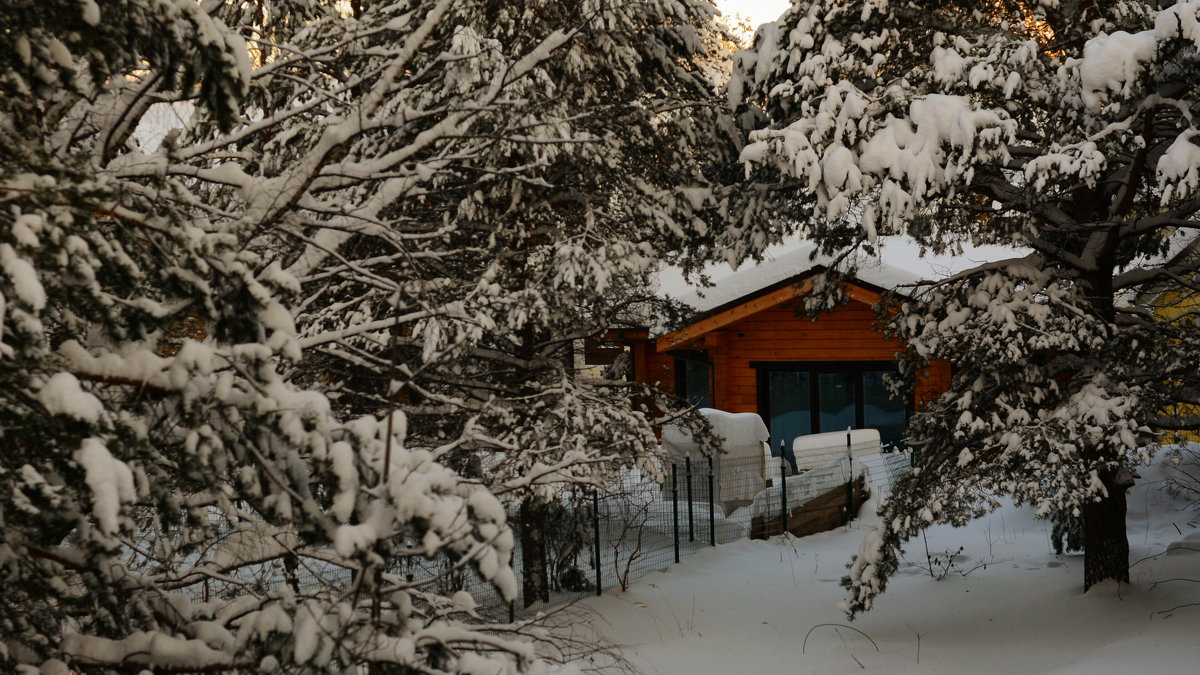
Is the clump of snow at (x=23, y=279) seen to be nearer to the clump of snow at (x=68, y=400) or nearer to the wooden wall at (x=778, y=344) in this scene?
the clump of snow at (x=68, y=400)

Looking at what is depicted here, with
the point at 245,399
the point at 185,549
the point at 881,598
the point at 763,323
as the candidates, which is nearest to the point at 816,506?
the point at 881,598

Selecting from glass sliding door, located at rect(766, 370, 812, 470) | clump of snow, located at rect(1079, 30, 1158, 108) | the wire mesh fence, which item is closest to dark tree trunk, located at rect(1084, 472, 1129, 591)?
clump of snow, located at rect(1079, 30, 1158, 108)

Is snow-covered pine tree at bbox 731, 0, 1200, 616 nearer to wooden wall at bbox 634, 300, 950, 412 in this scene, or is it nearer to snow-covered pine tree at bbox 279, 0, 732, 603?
snow-covered pine tree at bbox 279, 0, 732, 603

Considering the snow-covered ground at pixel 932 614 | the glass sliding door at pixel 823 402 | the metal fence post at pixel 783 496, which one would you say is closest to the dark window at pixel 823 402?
the glass sliding door at pixel 823 402

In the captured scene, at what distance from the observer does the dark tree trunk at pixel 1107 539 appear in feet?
29.2

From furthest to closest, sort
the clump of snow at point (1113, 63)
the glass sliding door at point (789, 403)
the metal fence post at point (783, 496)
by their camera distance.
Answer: the glass sliding door at point (789, 403), the metal fence post at point (783, 496), the clump of snow at point (1113, 63)

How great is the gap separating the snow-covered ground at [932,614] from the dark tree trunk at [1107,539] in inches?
Result: 6.5

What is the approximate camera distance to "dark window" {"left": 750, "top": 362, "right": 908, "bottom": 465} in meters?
19.2

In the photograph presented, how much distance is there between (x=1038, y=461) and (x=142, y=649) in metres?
6.78

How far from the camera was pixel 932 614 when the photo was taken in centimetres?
1012

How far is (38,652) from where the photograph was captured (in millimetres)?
3186

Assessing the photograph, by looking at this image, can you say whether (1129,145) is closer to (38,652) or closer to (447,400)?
(447,400)

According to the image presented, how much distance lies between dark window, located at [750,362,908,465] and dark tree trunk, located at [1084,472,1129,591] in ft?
31.7

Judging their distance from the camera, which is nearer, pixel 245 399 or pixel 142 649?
pixel 245 399
